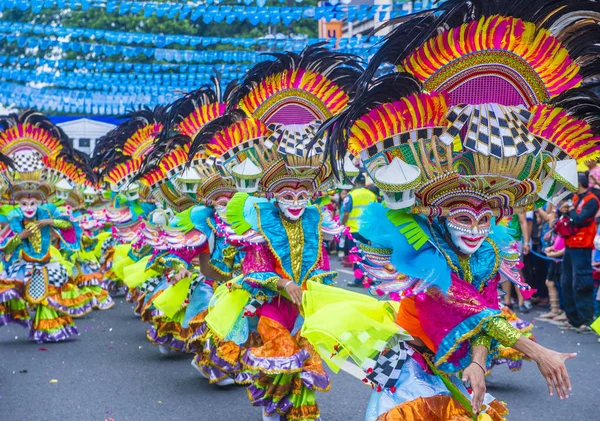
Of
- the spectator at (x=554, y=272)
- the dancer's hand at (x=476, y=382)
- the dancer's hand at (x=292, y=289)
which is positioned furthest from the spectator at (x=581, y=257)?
the dancer's hand at (x=476, y=382)

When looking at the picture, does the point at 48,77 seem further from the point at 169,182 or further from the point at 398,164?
the point at 398,164

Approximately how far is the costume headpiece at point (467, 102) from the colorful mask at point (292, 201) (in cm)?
202

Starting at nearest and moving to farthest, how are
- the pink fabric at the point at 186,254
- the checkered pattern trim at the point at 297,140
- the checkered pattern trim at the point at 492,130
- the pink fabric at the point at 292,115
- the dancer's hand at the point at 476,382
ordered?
the dancer's hand at the point at 476,382 → the checkered pattern trim at the point at 492,130 → the checkered pattern trim at the point at 297,140 → the pink fabric at the point at 292,115 → the pink fabric at the point at 186,254

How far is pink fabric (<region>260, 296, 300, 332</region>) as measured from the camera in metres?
5.68

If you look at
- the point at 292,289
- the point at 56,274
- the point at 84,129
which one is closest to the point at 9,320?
the point at 56,274

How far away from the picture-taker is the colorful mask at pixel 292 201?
5.79 meters

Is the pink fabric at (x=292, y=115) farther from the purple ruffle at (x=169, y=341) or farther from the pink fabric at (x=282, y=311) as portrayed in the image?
the purple ruffle at (x=169, y=341)

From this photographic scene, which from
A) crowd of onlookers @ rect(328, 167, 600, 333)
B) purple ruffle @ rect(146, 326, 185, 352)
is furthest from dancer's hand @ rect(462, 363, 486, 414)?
purple ruffle @ rect(146, 326, 185, 352)

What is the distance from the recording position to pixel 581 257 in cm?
952

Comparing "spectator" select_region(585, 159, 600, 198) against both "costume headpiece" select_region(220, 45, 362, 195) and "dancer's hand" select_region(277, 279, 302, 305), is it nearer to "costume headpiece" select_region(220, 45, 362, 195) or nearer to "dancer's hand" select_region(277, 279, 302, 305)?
"costume headpiece" select_region(220, 45, 362, 195)

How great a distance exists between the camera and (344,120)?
3686 mm

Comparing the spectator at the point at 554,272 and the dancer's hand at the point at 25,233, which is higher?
the dancer's hand at the point at 25,233

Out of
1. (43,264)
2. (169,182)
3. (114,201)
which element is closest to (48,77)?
(114,201)

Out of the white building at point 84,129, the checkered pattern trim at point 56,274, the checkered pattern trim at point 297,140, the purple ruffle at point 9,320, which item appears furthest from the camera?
the white building at point 84,129
